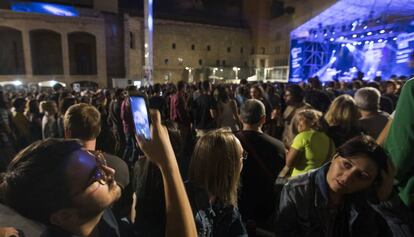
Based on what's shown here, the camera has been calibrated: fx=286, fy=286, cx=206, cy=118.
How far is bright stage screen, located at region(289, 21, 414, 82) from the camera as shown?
1513 cm

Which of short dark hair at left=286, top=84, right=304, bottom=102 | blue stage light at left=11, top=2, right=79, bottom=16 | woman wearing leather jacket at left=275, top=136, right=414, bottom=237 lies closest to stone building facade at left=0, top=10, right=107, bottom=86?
blue stage light at left=11, top=2, right=79, bottom=16

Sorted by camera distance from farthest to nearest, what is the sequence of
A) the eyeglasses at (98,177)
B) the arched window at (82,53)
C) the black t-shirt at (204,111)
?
the arched window at (82,53)
the black t-shirt at (204,111)
the eyeglasses at (98,177)

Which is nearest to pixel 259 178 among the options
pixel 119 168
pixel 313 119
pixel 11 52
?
pixel 313 119

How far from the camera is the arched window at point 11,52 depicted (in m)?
32.9

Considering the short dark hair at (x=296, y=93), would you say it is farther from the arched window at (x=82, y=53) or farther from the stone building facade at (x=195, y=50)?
the stone building facade at (x=195, y=50)

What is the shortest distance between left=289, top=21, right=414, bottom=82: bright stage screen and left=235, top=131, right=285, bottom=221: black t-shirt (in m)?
14.9

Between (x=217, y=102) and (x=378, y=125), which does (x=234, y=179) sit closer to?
(x=378, y=125)

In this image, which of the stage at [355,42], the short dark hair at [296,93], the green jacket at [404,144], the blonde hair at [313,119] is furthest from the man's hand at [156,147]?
the stage at [355,42]

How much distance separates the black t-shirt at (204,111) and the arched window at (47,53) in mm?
34140

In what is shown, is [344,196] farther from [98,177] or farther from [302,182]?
[98,177]

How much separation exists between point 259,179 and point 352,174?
1.22 metres

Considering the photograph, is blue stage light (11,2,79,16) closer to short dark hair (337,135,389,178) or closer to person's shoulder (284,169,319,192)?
person's shoulder (284,169,319,192)

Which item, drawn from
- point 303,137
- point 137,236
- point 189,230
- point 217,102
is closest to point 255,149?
point 303,137

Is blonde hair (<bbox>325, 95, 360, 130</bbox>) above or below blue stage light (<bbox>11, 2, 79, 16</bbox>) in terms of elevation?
below
